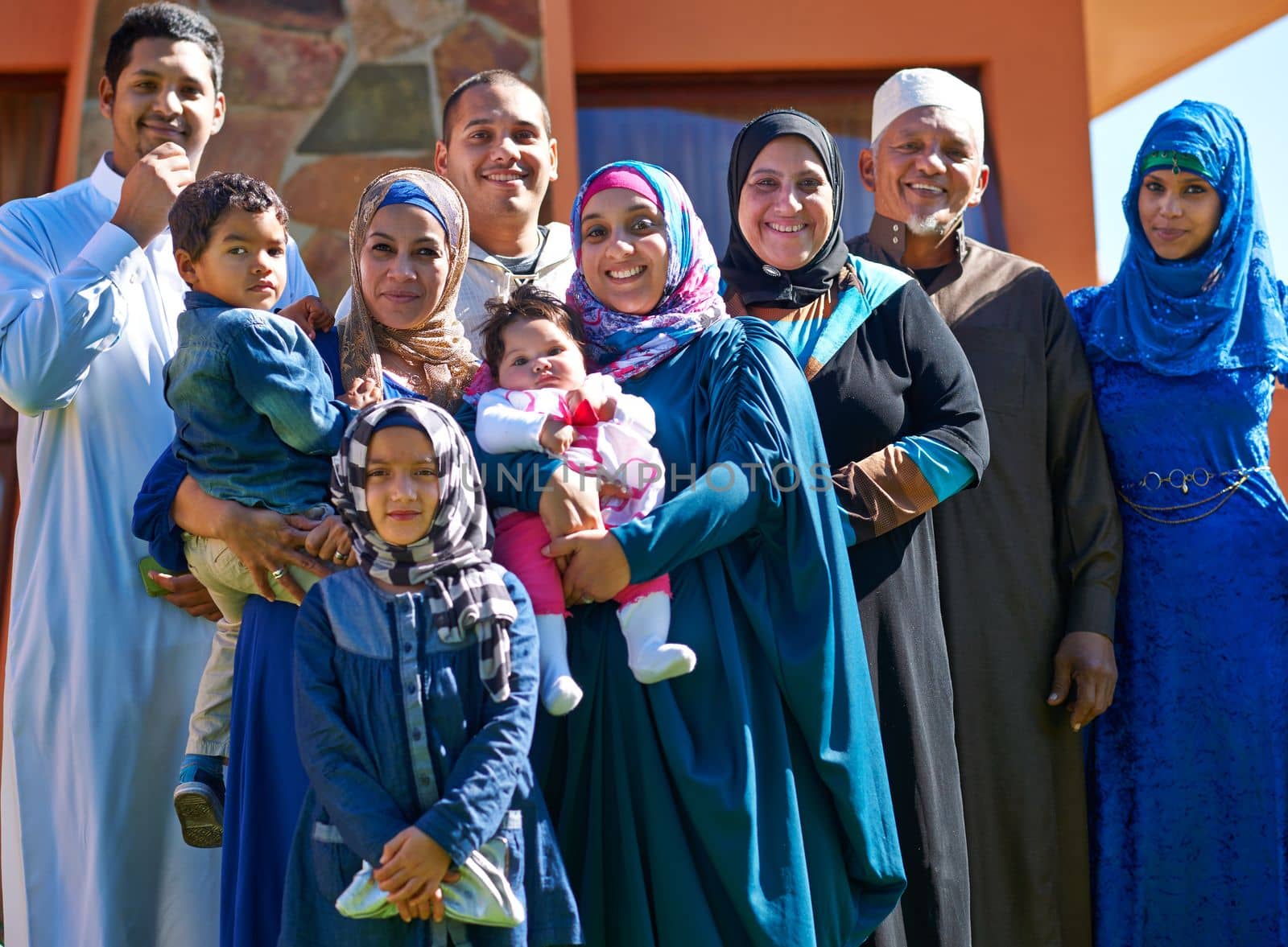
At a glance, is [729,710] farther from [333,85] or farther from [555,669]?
[333,85]

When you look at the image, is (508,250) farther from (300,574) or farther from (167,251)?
(300,574)

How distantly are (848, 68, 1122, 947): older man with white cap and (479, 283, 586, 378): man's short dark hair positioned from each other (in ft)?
4.02

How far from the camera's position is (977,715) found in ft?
12.3

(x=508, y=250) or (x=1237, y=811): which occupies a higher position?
(x=508, y=250)

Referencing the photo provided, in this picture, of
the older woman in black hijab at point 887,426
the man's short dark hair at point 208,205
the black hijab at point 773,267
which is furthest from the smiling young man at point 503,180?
the man's short dark hair at point 208,205

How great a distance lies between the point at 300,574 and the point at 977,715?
1721mm

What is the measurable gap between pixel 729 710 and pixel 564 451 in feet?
1.93

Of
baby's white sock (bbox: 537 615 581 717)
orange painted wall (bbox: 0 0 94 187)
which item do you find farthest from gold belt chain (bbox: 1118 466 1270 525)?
orange painted wall (bbox: 0 0 94 187)

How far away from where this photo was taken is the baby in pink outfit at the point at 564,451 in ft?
9.32

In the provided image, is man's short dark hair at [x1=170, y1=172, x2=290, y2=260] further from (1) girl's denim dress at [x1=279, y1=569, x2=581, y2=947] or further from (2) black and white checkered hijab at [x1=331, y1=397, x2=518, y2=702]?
(1) girl's denim dress at [x1=279, y1=569, x2=581, y2=947]

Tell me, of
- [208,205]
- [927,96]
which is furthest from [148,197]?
[927,96]

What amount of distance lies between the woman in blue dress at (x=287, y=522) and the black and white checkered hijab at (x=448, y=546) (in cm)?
19

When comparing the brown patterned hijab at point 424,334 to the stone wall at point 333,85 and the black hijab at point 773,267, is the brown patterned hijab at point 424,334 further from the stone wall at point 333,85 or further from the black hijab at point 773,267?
the stone wall at point 333,85

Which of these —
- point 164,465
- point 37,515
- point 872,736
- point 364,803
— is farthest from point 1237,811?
point 37,515
